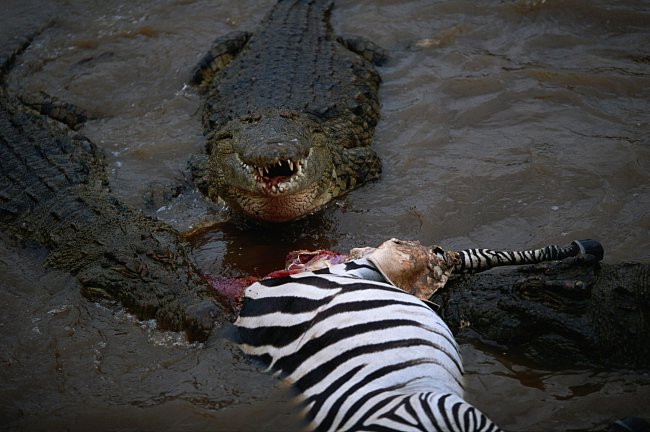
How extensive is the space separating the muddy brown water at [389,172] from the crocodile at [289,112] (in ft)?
0.67

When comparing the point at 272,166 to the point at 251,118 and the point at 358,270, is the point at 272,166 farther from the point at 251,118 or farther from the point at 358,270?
the point at 358,270

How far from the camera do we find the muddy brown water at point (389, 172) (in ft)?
10.4

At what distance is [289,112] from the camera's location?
5.37 meters

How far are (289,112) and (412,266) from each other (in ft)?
7.73

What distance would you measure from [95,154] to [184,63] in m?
1.82

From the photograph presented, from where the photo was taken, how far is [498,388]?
3.15m

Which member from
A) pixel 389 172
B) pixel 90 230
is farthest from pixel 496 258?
pixel 90 230

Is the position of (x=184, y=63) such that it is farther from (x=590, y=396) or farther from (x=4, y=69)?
(x=590, y=396)

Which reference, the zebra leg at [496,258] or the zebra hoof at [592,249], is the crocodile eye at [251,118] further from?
the zebra hoof at [592,249]

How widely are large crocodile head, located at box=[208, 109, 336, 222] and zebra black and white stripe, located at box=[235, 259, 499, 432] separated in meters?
1.60

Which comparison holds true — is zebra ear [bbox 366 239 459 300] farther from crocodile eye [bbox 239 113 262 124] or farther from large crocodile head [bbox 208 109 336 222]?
crocodile eye [bbox 239 113 262 124]

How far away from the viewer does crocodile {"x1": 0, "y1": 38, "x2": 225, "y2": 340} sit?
3.80 m

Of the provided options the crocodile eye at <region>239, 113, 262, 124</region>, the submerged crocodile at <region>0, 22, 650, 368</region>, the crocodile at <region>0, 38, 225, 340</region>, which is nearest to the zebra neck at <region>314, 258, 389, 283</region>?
the submerged crocodile at <region>0, 22, 650, 368</region>

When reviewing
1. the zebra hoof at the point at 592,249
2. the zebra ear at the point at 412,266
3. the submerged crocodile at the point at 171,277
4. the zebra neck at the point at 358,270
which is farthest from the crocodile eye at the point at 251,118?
the zebra hoof at the point at 592,249
